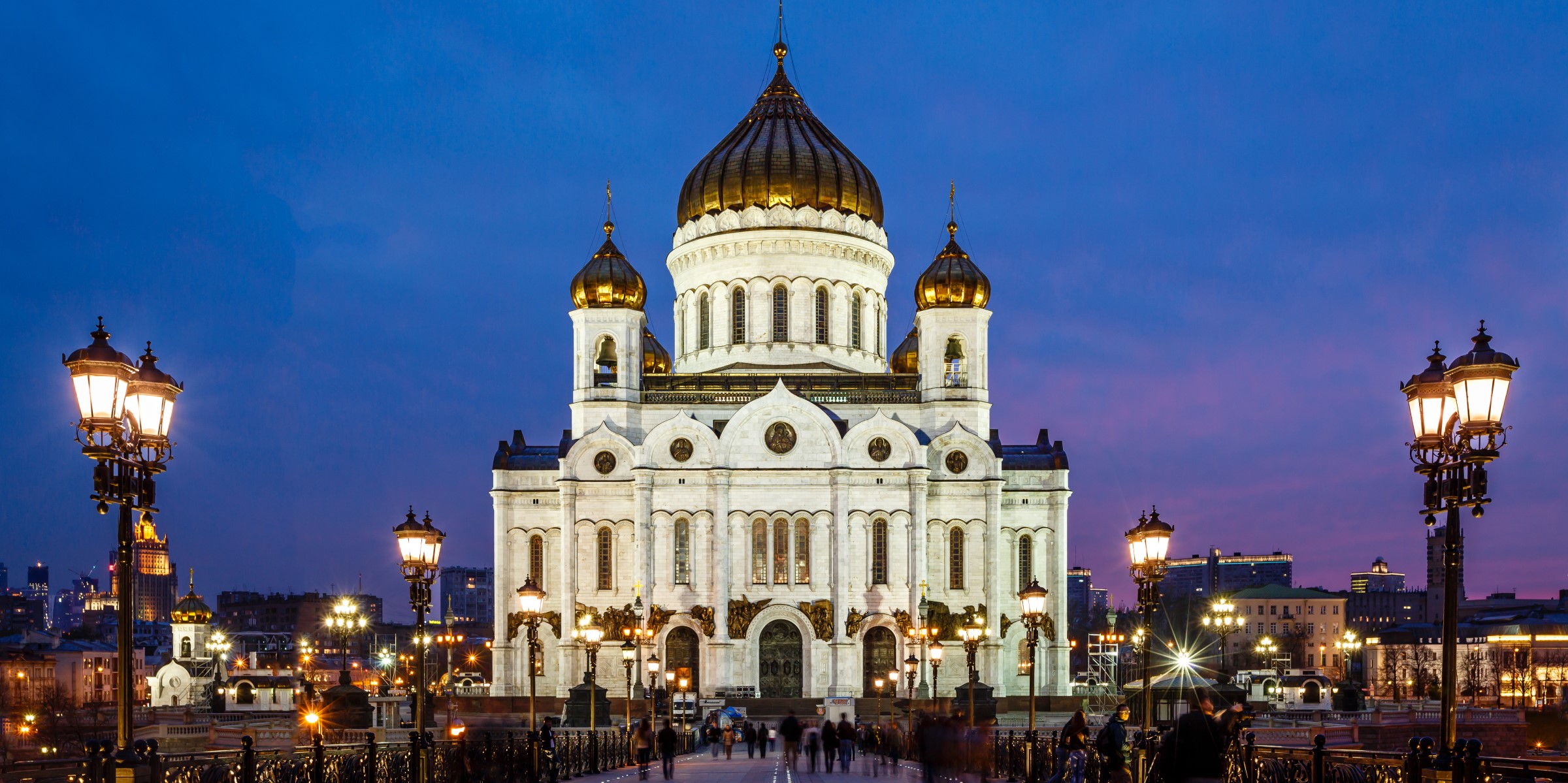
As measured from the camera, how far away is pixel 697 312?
6153 cm

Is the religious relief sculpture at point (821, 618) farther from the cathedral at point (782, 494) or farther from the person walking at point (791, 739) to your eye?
the person walking at point (791, 739)

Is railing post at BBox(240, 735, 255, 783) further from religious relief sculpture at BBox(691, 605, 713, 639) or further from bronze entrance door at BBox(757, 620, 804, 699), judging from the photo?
bronze entrance door at BBox(757, 620, 804, 699)

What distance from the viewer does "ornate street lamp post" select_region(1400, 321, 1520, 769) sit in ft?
41.2

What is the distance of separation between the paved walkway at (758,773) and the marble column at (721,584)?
58.6ft

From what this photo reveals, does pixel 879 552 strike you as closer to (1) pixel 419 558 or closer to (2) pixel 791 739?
(2) pixel 791 739

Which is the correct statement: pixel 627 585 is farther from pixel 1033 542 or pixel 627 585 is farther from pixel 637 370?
pixel 1033 542

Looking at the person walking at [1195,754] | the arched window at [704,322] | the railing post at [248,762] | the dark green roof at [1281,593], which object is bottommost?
the dark green roof at [1281,593]

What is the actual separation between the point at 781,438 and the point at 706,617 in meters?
7.07

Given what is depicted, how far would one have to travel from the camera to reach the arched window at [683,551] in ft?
178

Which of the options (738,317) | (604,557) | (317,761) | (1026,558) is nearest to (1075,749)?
(317,761)

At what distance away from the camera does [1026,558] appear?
56.8 metres

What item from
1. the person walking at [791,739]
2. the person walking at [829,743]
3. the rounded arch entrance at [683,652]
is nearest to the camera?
the person walking at [791,739]

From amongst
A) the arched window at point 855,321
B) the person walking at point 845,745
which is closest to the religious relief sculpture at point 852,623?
the arched window at point 855,321

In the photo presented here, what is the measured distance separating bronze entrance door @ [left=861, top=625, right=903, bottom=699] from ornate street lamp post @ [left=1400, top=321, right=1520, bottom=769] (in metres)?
41.2
